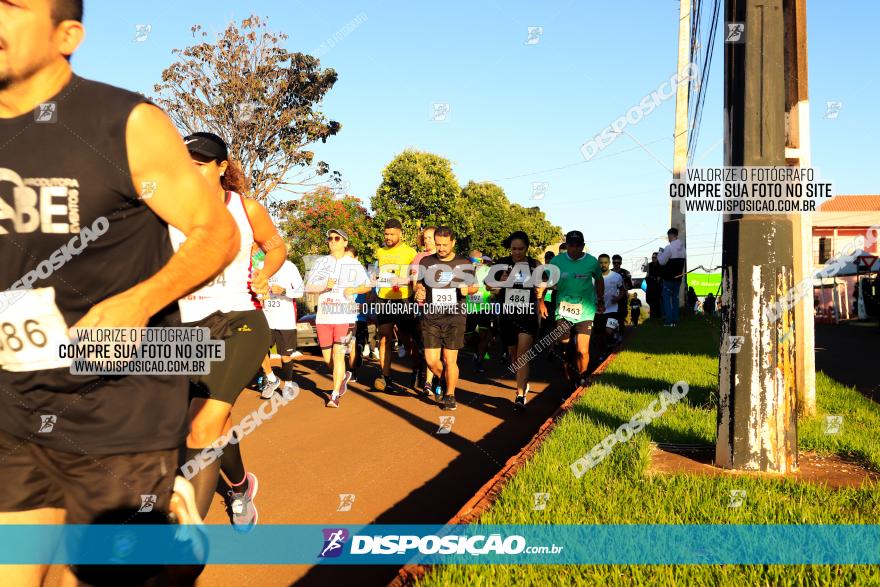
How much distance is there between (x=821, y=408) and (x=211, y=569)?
6145mm

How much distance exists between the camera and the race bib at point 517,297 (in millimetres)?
10441

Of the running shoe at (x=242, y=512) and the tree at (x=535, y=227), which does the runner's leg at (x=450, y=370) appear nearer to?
the running shoe at (x=242, y=512)

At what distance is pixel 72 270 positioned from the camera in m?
2.28

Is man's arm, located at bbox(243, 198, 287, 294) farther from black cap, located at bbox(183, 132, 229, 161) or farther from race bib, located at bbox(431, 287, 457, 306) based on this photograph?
race bib, located at bbox(431, 287, 457, 306)

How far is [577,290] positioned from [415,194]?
1953 inches

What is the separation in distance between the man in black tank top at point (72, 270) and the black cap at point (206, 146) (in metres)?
1.88

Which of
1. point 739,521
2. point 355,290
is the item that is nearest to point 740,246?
point 739,521

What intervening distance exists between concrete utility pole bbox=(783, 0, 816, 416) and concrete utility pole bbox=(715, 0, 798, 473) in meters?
2.38

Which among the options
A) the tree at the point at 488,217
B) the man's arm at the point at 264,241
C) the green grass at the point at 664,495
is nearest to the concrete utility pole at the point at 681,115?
the green grass at the point at 664,495

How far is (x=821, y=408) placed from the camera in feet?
25.2

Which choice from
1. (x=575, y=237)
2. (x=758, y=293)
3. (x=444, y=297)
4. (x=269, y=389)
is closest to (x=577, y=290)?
(x=575, y=237)

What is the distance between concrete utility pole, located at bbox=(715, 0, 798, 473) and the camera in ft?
16.5

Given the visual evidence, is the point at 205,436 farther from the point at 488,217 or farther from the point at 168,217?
the point at 488,217

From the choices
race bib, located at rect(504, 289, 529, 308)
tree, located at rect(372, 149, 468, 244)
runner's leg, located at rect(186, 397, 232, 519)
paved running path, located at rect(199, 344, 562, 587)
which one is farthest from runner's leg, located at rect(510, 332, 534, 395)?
tree, located at rect(372, 149, 468, 244)
